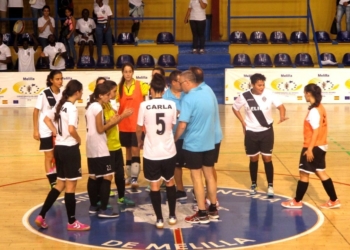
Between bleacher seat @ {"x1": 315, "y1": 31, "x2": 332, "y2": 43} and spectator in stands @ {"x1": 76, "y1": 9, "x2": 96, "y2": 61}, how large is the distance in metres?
7.83

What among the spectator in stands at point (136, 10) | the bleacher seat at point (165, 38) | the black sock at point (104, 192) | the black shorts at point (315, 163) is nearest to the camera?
the black sock at point (104, 192)

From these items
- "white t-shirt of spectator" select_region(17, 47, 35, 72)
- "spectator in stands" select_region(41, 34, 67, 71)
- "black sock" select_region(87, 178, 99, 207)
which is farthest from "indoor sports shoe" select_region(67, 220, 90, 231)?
"white t-shirt of spectator" select_region(17, 47, 35, 72)

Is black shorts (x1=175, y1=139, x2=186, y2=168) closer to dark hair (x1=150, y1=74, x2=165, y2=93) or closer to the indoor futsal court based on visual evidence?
the indoor futsal court

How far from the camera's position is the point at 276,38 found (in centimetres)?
2403

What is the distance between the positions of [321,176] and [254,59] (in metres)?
14.1

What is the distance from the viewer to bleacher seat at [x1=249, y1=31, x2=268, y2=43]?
24.0m

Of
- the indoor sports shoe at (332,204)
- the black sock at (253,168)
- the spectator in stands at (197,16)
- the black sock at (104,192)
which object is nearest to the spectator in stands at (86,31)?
the spectator in stands at (197,16)

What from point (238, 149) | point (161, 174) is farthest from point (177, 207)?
point (238, 149)

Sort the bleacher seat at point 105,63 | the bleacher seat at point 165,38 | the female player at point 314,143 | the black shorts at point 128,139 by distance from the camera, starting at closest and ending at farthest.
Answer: the female player at point 314,143 < the black shorts at point 128,139 < the bleacher seat at point 105,63 < the bleacher seat at point 165,38

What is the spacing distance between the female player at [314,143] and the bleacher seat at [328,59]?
1393 centimetres

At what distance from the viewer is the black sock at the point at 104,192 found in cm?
910

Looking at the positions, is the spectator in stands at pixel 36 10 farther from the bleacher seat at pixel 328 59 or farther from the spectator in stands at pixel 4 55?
the bleacher seat at pixel 328 59

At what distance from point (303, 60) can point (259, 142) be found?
1331 cm

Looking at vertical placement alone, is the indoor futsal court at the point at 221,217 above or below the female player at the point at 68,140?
below
